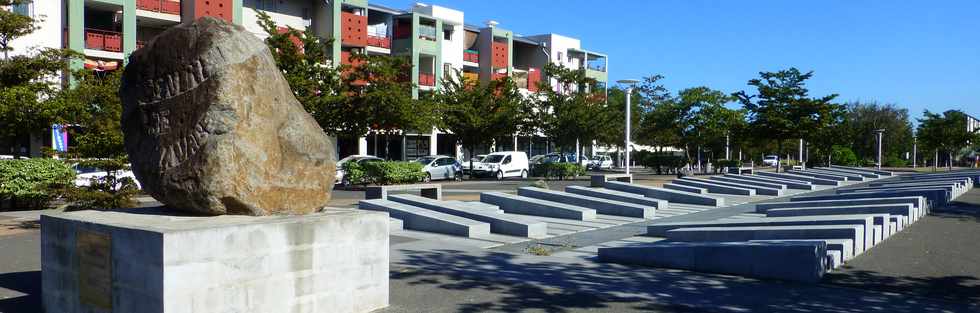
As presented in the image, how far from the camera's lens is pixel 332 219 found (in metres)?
6.15

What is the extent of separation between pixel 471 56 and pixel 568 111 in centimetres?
1541

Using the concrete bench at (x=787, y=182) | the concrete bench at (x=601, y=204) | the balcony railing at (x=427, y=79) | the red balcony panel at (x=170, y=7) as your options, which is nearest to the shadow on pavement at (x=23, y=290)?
the concrete bench at (x=601, y=204)

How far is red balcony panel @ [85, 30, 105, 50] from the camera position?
2997cm

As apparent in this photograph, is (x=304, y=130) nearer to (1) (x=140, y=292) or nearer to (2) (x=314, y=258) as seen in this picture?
(2) (x=314, y=258)

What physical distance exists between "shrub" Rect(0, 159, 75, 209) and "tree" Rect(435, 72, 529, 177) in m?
19.9

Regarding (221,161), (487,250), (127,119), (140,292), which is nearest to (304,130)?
(221,161)

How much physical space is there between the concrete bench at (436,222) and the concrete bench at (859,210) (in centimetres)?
570

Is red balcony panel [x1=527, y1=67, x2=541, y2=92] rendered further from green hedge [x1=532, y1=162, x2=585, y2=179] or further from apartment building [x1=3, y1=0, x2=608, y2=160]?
green hedge [x1=532, y1=162, x2=585, y2=179]

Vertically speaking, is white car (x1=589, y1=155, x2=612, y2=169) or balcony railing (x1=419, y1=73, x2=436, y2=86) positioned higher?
balcony railing (x1=419, y1=73, x2=436, y2=86)

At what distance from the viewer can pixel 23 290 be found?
7.44 meters

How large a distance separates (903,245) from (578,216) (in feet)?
20.5

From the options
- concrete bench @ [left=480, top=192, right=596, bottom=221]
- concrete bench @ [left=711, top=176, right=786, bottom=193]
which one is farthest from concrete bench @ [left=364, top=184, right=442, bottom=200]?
concrete bench @ [left=711, top=176, right=786, bottom=193]

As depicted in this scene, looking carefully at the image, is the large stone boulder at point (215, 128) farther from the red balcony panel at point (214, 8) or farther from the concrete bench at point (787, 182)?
the red balcony panel at point (214, 8)

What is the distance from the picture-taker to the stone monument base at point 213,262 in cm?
513
